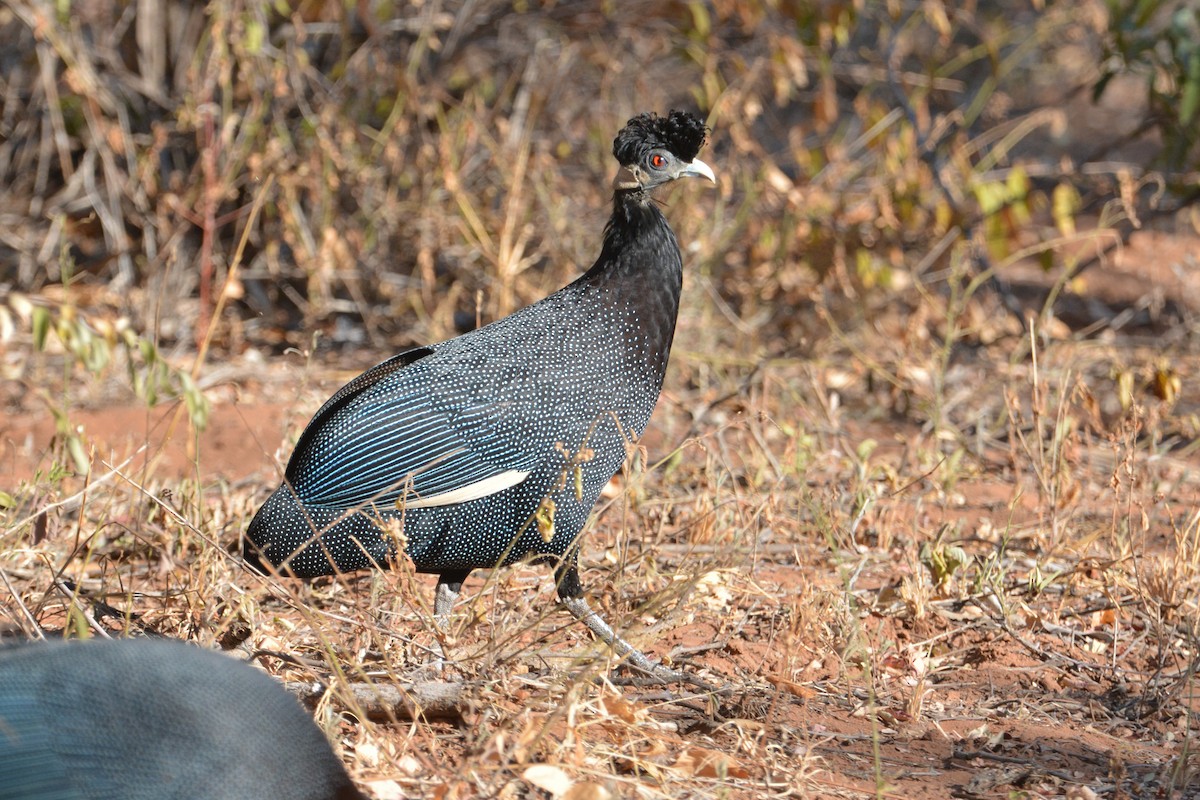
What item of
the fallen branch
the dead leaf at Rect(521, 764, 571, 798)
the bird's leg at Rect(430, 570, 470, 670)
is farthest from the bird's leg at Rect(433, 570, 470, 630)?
the dead leaf at Rect(521, 764, 571, 798)

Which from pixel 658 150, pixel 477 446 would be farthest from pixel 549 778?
pixel 658 150

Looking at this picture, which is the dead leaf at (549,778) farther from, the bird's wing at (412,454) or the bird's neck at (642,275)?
the bird's neck at (642,275)

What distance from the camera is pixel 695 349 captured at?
18.7 feet

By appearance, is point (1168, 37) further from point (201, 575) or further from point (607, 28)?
→ point (201, 575)

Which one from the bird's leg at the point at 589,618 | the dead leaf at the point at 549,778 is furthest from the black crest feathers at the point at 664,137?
the dead leaf at the point at 549,778

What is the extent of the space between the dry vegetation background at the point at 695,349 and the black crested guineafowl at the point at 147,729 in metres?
0.49

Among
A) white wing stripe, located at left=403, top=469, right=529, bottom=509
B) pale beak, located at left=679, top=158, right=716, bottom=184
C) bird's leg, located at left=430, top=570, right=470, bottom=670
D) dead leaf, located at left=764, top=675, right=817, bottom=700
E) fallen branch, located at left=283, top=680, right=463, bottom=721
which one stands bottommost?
dead leaf, located at left=764, top=675, right=817, bottom=700

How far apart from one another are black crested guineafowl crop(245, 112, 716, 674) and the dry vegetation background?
16 cm

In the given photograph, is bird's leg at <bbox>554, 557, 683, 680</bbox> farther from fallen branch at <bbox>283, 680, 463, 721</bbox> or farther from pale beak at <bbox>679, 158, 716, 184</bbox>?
pale beak at <bbox>679, 158, 716, 184</bbox>

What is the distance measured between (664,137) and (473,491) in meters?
1.04

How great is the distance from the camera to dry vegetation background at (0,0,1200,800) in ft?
9.43

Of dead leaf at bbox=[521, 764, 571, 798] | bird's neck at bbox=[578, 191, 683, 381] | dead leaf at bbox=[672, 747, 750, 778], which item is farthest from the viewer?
bird's neck at bbox=[578, 191, 683, 381]

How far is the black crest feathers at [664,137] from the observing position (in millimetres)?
3248

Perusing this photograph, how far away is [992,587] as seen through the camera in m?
3.32
